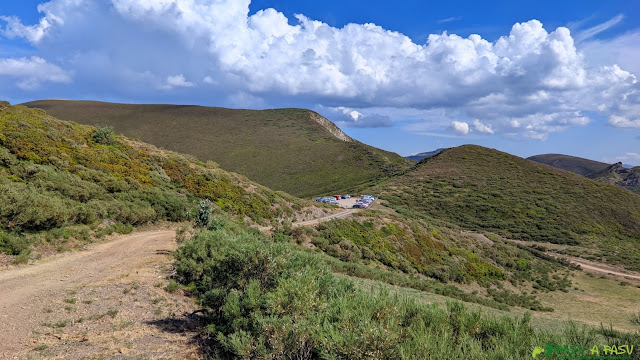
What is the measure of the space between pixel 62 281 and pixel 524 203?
56848 millimetres

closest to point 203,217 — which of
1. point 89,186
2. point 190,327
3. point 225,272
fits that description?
point 89,186

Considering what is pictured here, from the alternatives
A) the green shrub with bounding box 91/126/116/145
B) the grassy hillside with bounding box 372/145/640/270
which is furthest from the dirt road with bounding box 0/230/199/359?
the grassy hillside with bounding box 372/145/640/270

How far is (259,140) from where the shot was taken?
93250 millimetres

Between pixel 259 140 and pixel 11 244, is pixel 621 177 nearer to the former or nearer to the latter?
pixel 259 140

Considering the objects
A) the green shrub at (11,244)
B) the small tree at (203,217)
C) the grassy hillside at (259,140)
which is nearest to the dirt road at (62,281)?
the green shrub at (11,244)

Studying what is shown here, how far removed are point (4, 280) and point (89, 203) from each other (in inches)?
260

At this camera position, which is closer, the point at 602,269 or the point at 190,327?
the point at 190,327

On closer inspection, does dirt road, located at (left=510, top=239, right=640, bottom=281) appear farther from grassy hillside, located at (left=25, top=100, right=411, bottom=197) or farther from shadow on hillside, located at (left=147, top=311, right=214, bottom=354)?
grassy hillside, located at (left=25, top=100, right=411, bottom=197)

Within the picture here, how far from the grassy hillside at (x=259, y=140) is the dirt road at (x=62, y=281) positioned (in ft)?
172

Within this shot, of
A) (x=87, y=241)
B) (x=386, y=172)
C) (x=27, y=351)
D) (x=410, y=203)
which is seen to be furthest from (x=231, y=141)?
(x=27, y=351)

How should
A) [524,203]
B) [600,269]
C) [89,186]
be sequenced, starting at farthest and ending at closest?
[524,203]
[600,269]
[89,186]

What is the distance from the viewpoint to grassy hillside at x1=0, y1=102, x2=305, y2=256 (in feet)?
38.5

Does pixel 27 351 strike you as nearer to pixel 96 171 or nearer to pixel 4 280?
pixel 4 280

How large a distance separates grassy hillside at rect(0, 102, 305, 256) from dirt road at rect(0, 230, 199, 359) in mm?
1627
